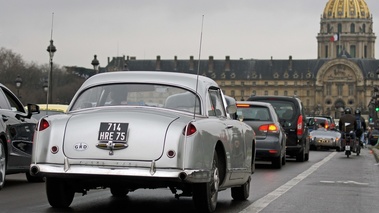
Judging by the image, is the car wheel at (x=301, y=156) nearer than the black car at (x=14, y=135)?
No

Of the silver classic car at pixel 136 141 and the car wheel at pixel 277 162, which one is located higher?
the silver classic car at pixel 136 141

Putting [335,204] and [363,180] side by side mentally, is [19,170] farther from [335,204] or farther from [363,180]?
[363,180]

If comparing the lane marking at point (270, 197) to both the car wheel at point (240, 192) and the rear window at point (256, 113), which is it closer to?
the car wheel at point (240, 192)

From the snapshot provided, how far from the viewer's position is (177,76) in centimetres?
1304

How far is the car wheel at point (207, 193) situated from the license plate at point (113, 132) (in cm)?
99

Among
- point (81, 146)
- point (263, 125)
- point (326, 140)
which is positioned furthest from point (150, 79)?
point (326, 140)

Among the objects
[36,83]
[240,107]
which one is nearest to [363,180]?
[240,107]

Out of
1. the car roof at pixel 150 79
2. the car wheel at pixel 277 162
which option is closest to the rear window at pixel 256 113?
the car wheel at pixel 277 162

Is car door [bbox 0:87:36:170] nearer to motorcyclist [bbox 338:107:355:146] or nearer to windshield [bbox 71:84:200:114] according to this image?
windshield [bbox 71:84:200:114]

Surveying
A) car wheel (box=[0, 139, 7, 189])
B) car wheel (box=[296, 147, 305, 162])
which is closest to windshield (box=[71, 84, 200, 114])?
car wheel (box=[0, 139, 7, 189])

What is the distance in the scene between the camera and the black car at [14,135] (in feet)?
53.7

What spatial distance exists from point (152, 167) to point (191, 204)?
2506 mm

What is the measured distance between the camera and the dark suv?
3061 centimetres

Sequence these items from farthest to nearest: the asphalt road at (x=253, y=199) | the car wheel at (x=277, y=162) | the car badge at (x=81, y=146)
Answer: the car wheel at (x=277, y=162) < the asphalt road at (x=253, y=199) < the car badge at (x=81, y=146)
